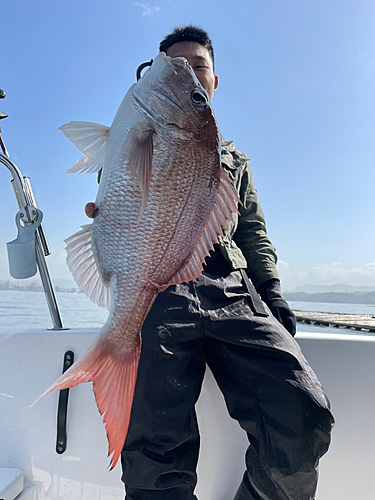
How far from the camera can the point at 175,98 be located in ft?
3.40

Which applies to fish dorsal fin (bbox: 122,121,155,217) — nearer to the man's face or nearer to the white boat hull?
the man's face

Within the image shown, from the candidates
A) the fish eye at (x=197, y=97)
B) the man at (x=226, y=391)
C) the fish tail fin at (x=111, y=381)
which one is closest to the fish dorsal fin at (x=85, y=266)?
the fish tail fin at (x=111, y=381)

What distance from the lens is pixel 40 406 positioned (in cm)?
178

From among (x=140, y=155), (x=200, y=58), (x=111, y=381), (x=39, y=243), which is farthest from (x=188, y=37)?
(x=111, y=381)

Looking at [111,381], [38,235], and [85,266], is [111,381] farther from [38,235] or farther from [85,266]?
[38,235]

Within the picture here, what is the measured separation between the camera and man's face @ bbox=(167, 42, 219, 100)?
5.49 feet

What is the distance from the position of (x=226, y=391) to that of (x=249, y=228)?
30.6 inches

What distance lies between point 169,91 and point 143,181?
30cm

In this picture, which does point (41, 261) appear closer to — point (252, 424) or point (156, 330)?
point (156, 330)

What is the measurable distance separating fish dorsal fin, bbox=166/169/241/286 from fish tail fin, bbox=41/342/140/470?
0.26 metres

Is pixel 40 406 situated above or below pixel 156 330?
below

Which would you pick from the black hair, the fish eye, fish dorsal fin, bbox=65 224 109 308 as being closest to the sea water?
fish dorsal fin, bbox=65 224 109 308

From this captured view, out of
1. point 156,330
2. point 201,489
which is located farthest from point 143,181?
point 201,489

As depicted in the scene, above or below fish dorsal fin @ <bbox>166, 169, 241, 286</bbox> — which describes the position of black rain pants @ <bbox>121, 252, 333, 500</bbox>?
below
